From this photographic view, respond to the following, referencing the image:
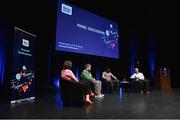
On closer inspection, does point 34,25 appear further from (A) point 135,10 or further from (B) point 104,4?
(A) point 135,10

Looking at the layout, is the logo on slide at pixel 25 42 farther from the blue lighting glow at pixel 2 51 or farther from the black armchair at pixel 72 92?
the black armchair at pixel 72 92

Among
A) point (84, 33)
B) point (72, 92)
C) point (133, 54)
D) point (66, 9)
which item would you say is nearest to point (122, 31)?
point (133, 54)

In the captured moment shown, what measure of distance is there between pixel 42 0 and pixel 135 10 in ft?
17.9

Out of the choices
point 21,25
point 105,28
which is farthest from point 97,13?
point 21,25

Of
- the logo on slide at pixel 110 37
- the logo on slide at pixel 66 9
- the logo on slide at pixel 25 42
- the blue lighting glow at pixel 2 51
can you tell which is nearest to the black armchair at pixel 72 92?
the logo on slide at pixel 25 42

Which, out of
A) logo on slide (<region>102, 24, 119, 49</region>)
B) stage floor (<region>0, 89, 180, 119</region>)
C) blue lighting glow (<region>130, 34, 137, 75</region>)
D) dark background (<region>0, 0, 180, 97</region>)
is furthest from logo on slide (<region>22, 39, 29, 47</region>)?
blue lighting glow (<region>130, 34, 137, 75</region>)

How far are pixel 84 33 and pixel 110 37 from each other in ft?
5.86

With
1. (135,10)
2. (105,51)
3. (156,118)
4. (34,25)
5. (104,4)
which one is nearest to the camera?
(156,118)

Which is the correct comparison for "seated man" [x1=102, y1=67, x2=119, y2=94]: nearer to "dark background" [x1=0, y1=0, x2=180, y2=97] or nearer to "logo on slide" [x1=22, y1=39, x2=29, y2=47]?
"dark background" [x1=0, y1=0, x2=180, y2=97]

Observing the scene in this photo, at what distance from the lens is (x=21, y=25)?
275 inches

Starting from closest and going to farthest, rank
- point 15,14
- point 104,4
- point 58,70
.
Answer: point 15,14 → point 58,70 → point 104,4

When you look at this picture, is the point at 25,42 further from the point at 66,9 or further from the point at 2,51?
the point at 66,9

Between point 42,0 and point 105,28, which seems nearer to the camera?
point 42,0

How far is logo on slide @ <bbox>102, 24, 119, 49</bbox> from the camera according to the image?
9.98 meters
